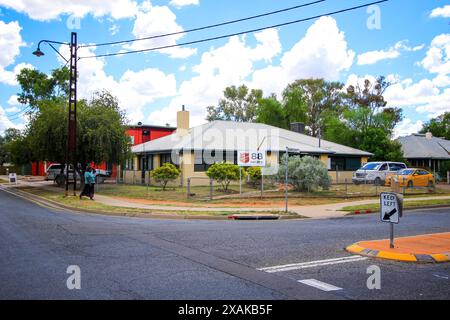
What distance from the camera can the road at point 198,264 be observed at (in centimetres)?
616

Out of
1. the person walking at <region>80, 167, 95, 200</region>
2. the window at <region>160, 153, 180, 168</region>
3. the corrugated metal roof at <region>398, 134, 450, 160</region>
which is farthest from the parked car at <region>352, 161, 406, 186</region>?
the corrugated metal roof at <region>398, 134, 450, 160</region>

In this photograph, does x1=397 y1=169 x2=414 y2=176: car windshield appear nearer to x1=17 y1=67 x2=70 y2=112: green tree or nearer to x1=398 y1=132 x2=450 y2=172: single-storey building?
x1=398 y1=132 x2=450 y2=172: single-storey building

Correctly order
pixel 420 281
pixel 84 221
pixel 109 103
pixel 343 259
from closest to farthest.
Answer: pixel 420 281
pixel 343 259
pixel 84 221
pixel 109 103

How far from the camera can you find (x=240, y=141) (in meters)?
36.6

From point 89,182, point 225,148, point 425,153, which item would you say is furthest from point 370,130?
point 89,182

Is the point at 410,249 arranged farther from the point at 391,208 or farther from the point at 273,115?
the point at 273,115

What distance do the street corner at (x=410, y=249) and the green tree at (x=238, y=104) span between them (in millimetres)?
67853

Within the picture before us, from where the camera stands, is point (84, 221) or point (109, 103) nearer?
point (84, 221)

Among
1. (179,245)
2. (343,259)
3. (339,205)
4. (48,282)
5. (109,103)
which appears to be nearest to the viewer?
(48,282)

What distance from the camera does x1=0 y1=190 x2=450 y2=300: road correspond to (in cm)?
616

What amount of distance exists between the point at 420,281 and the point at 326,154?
3241 cm
